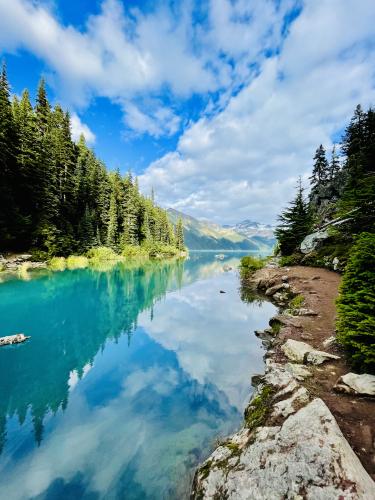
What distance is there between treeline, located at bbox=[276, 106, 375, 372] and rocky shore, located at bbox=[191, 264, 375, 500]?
3.02ft

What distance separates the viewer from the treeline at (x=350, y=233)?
247 inches

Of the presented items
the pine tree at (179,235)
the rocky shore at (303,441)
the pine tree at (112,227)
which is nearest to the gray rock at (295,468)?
the rocky shore at (303,441)

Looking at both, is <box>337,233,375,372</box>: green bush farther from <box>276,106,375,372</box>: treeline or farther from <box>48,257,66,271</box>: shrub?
<box>48,257,66,271</box>: shrub

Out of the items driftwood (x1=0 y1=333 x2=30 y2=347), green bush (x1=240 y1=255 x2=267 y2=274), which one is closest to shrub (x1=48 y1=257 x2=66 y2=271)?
green bush (x1=240 y1=255 x2=267 y2=274)

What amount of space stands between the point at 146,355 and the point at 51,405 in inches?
184

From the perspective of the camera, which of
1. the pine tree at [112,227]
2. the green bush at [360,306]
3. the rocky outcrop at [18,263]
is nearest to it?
the green bush at [360,306]

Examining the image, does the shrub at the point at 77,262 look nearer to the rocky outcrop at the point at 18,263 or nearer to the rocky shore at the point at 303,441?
the rocky outcrop at the point at 18,263

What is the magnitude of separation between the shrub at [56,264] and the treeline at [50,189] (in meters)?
1.29


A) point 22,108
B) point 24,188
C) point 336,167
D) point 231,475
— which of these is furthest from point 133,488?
point 336,167

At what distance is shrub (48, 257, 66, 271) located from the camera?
37.1 meters

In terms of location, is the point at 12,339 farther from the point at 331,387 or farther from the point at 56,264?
the point at 56,264

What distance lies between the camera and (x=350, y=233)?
19.6 metres

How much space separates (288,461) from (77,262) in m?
43.8

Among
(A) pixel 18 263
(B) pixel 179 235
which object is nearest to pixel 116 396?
(A) pixel 18 263
